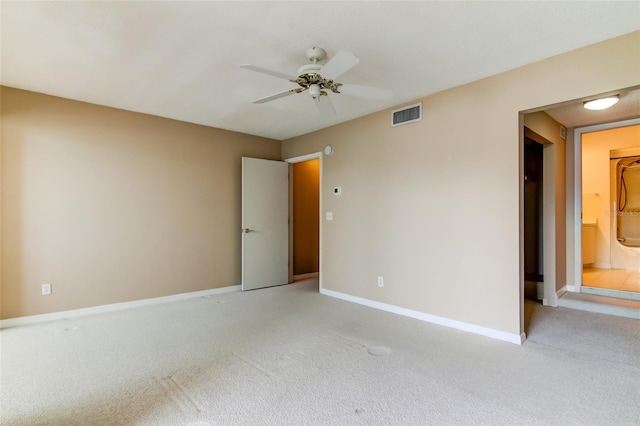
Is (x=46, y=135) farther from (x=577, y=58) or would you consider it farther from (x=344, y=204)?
(x=577, y=58)

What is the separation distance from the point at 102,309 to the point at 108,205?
4.25 feet

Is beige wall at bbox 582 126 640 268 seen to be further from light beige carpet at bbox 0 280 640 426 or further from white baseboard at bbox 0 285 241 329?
white baseboard at bbox 0 285 241 329

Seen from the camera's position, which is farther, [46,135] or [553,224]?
[553,224]

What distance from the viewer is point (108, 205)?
3.93 m

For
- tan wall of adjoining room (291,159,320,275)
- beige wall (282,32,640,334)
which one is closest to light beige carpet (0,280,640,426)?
beige wall (282,32,640,334)

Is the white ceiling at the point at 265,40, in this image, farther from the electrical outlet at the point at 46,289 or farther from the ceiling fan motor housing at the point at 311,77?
the electrical outlet at the point at 46,289

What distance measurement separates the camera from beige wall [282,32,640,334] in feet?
8.82

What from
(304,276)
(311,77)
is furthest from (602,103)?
(304,276)

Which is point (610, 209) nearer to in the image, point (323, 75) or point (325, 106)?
point (325, 106)

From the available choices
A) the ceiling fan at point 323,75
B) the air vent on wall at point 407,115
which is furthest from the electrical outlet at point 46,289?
the air vent on wall at point 407,115

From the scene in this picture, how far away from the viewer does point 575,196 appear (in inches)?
177

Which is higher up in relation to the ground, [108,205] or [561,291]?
[108,205]

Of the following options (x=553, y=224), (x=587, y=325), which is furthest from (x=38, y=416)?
(x=553, y=224)

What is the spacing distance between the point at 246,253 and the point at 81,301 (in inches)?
85.2
